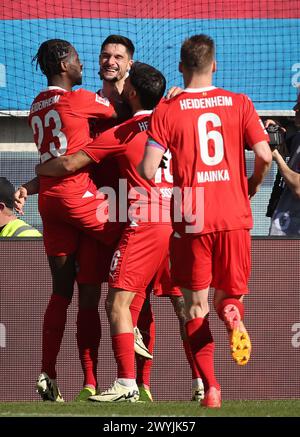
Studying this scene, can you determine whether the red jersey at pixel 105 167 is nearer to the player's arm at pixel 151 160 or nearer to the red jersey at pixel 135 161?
the red jersey at pixel 135 161

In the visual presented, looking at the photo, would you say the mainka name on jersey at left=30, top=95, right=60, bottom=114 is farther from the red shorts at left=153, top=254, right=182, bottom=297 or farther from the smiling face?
the red shorts at left=153, top=254, right=182, bottom=297

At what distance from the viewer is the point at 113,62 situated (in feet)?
23.3

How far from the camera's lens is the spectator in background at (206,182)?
18.7 ft

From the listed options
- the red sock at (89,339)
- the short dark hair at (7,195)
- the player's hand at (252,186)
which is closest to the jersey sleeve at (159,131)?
the player's hand at (252,186)

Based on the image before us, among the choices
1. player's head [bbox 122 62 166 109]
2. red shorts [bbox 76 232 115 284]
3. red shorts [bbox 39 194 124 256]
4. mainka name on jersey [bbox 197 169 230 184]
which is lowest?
red shorts [bbox 76 232 115 284]

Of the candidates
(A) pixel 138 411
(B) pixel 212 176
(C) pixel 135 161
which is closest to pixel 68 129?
(C) pixel 135 161

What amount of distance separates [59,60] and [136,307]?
1634 mm

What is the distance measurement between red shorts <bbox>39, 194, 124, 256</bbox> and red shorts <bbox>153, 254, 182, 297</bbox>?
362mm

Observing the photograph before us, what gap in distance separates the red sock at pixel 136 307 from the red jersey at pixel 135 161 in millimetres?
470

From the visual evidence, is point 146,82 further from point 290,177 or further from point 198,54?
point 290,177

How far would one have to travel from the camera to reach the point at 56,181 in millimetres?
6746

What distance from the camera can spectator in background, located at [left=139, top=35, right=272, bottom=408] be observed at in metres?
5.69

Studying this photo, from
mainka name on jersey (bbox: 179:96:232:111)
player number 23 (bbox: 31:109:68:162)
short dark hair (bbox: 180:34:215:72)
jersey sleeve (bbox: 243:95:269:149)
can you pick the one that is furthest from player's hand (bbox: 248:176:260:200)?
player number 23 (bbox: 31:109:68:162)
